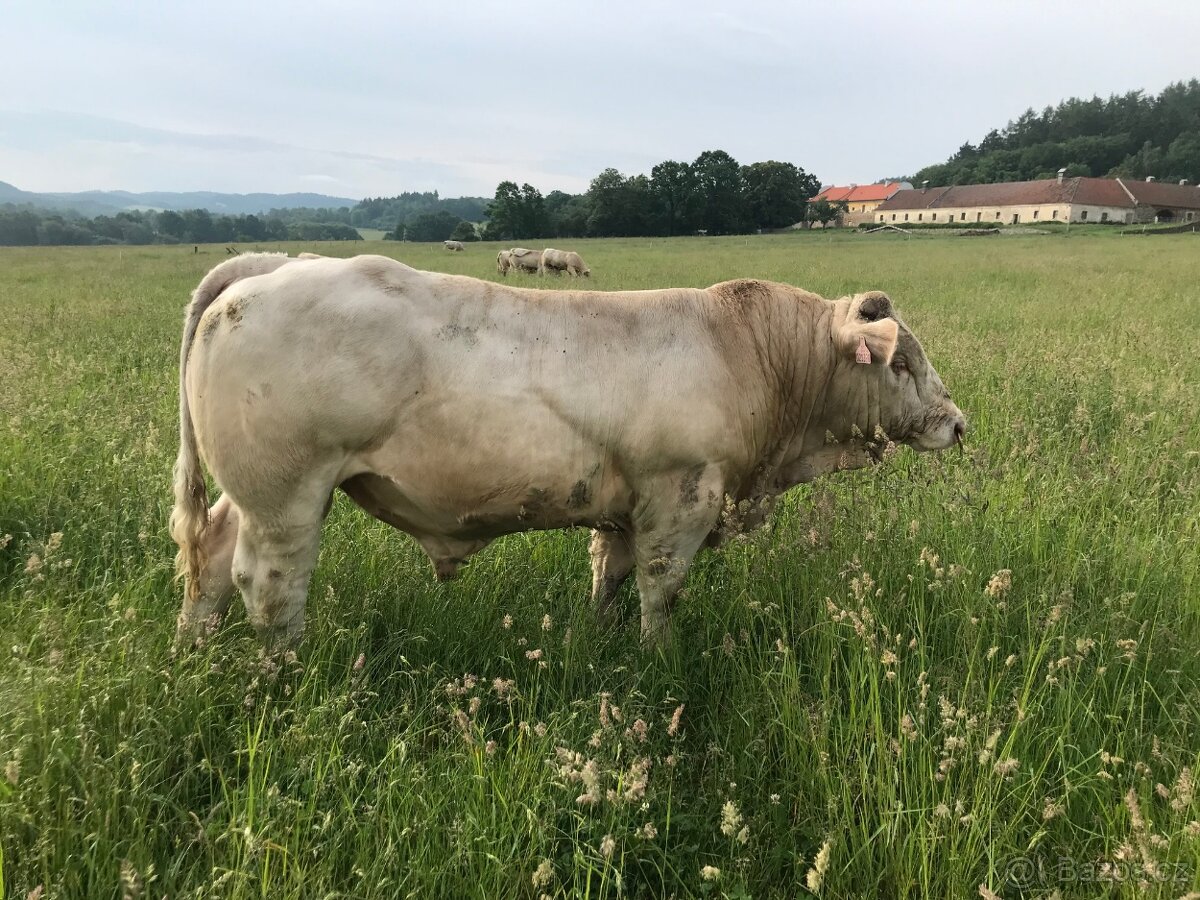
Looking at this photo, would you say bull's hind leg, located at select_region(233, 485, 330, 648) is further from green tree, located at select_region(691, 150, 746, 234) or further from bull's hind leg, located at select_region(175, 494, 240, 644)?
green tree, located at select_region(691, 150, 746, 234)

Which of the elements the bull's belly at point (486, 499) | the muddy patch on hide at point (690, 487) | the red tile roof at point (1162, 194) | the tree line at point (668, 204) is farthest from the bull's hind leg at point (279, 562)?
the red tile roof at point (1162, 194)

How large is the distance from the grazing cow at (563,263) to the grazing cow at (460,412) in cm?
2428

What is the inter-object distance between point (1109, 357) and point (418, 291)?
873cm

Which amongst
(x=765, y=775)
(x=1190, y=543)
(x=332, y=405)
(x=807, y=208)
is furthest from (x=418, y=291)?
(x=807, y=208)

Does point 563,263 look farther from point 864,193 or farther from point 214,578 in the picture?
point 864,193

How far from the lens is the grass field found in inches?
83.6

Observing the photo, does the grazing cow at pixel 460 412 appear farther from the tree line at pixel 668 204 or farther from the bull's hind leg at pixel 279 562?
the tree line at pixel 668 204

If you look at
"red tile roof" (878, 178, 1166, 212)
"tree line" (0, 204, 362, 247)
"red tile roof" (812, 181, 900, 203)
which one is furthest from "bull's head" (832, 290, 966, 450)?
"red tile roof" (812, 181, 900, 203)

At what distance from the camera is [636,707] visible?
304 cm

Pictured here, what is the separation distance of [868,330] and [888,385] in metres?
0.48

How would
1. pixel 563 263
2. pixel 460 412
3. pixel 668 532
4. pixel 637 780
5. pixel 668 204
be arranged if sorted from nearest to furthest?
pixel 637 780
pixel 460 412
pixel 668 532
pixel 563 263
pixel 668 204

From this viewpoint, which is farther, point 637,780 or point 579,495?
point 579,495

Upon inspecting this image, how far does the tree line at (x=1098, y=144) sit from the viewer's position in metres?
116

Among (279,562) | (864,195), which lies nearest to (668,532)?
(279,562)
